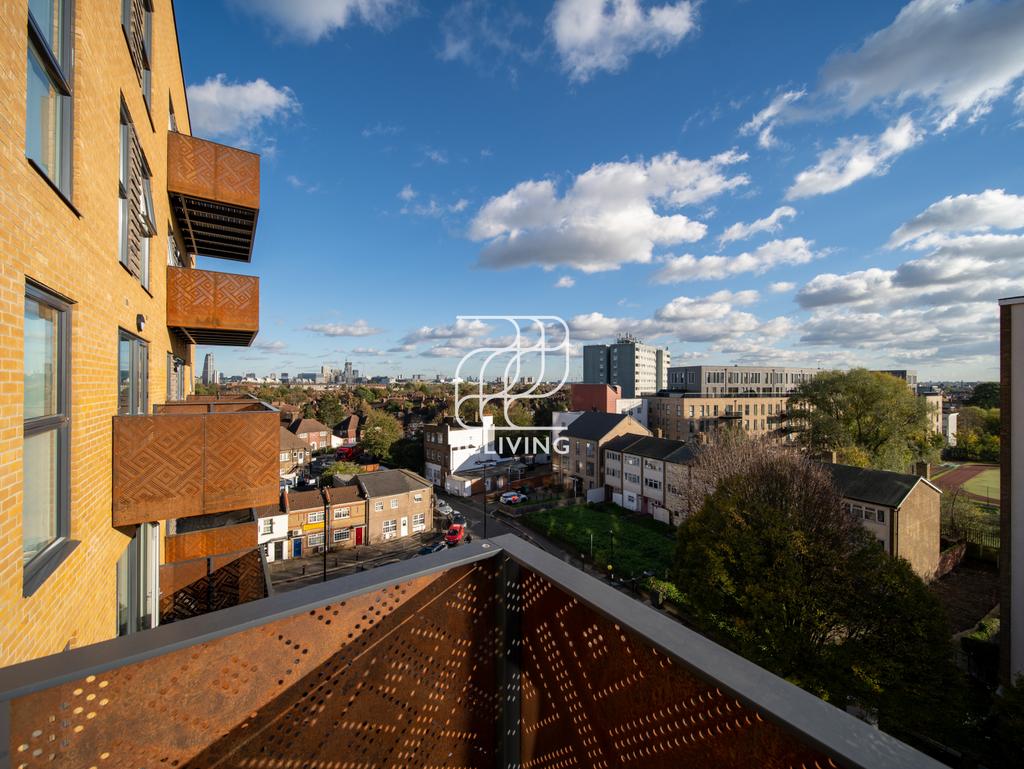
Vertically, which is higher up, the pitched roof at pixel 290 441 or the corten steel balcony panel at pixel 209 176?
the corten steel balcony panel at pixel 209 176

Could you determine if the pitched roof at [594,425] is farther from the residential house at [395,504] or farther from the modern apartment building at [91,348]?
the modern apartment building at [91,348]

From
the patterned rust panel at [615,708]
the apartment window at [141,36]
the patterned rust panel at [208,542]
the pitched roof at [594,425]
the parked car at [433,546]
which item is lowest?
the parked car at [433,546]

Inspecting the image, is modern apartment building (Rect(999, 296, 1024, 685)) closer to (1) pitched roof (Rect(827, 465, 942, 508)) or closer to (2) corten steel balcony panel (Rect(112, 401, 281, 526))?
(1) pitched roof (Rect(827, 465, 942, 508))

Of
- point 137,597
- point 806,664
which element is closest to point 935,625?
point 806,664

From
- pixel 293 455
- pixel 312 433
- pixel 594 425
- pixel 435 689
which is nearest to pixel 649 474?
pixel 594 425

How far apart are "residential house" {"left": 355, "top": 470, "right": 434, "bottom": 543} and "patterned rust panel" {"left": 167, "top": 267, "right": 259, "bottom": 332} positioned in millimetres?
21543

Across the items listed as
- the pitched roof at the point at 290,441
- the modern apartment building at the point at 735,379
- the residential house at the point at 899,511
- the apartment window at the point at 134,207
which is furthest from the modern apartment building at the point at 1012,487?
the pitched roof at the point at 290,441

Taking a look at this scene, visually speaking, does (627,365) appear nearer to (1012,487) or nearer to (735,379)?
(735,379)

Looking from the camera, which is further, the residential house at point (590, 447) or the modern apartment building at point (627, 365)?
the modern apartment building at point (627, 365)

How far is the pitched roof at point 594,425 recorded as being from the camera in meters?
34.7

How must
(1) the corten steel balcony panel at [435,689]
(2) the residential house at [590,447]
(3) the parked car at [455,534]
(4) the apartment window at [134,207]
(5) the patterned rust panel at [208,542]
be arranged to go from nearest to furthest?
(1) the corten steel balcony panel at [435,689], (4) the apartment window at [134,207], (5) the patterned rust panel at [208,542], (3) the parked car at [455,534], (2) the residential house at [590,447]

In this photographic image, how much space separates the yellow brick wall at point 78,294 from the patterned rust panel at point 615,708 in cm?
244

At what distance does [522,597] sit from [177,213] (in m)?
8.79

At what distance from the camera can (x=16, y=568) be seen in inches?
88.9
